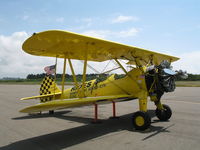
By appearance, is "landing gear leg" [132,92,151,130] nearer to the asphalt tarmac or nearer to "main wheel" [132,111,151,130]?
"main wheel" [132,111,151,130]

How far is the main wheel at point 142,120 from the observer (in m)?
5.58

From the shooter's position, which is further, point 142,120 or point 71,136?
point 142,120

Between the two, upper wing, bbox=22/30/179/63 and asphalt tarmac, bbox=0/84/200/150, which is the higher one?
upper wing, bbox=22/30/179/63

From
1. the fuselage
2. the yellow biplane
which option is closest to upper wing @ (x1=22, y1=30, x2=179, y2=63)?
the yellow biplane

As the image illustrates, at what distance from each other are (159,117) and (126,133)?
2.05 meters

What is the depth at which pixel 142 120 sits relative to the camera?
5.63 m

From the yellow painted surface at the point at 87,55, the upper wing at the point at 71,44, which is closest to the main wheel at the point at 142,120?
the yellow painted surface at the point at 87,55

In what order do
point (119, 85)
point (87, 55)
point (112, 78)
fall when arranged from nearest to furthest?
1. point (87, 55)
2. point (119, 85)
3. point (112, 78)

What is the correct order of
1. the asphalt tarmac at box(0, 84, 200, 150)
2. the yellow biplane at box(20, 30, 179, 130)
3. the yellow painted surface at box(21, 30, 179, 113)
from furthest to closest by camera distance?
the yellow biplane at box(20, 30, 179, 130)
the yellow painted surface at box(21, 30, 179, 113)
the asphalt tarmac at box(0, 84, 200, 150)

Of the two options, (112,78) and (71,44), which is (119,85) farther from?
(71,44)

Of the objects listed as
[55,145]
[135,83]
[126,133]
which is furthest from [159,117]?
[55,145]

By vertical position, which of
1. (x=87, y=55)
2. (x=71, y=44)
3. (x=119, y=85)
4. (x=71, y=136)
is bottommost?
(x=71, y=136)

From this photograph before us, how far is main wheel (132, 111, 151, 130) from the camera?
558 centimetres

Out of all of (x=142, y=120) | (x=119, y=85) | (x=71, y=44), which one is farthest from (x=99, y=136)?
(x=71, y=44)
